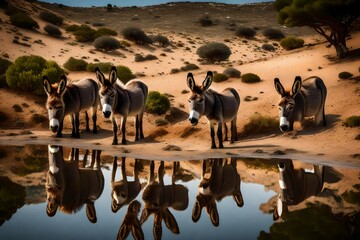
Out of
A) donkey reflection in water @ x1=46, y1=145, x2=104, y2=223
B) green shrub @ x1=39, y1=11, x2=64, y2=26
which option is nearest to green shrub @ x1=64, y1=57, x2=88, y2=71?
donkey reflection in water @ x1=46, y1=145, x2=104, y2=223

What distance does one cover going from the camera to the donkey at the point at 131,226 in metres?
5.95

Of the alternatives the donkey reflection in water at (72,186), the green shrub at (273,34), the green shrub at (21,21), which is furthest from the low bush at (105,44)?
the donkey reflection in water at (72,186)

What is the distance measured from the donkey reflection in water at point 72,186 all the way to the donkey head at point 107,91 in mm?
3445

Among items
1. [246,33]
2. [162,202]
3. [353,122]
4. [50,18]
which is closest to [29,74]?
[353,122]

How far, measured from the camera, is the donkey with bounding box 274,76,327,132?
50.7 ft

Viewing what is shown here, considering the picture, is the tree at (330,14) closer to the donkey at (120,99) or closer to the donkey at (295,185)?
the donkey at (120,99)

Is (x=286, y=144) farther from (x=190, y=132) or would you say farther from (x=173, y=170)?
(x=173, y=170)

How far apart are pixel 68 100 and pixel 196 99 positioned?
6.78 m

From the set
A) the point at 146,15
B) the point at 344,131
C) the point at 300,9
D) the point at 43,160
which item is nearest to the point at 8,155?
the point at 43,160

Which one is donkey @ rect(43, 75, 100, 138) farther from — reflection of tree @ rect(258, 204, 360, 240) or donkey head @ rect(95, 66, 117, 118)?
reflection of tree @ rect(258, 204, 360, 240)

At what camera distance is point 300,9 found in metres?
32.6

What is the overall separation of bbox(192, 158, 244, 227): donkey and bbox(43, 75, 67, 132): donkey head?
7687mm

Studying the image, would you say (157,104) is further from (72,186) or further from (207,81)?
(72,186)

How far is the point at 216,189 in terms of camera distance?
8.99m
